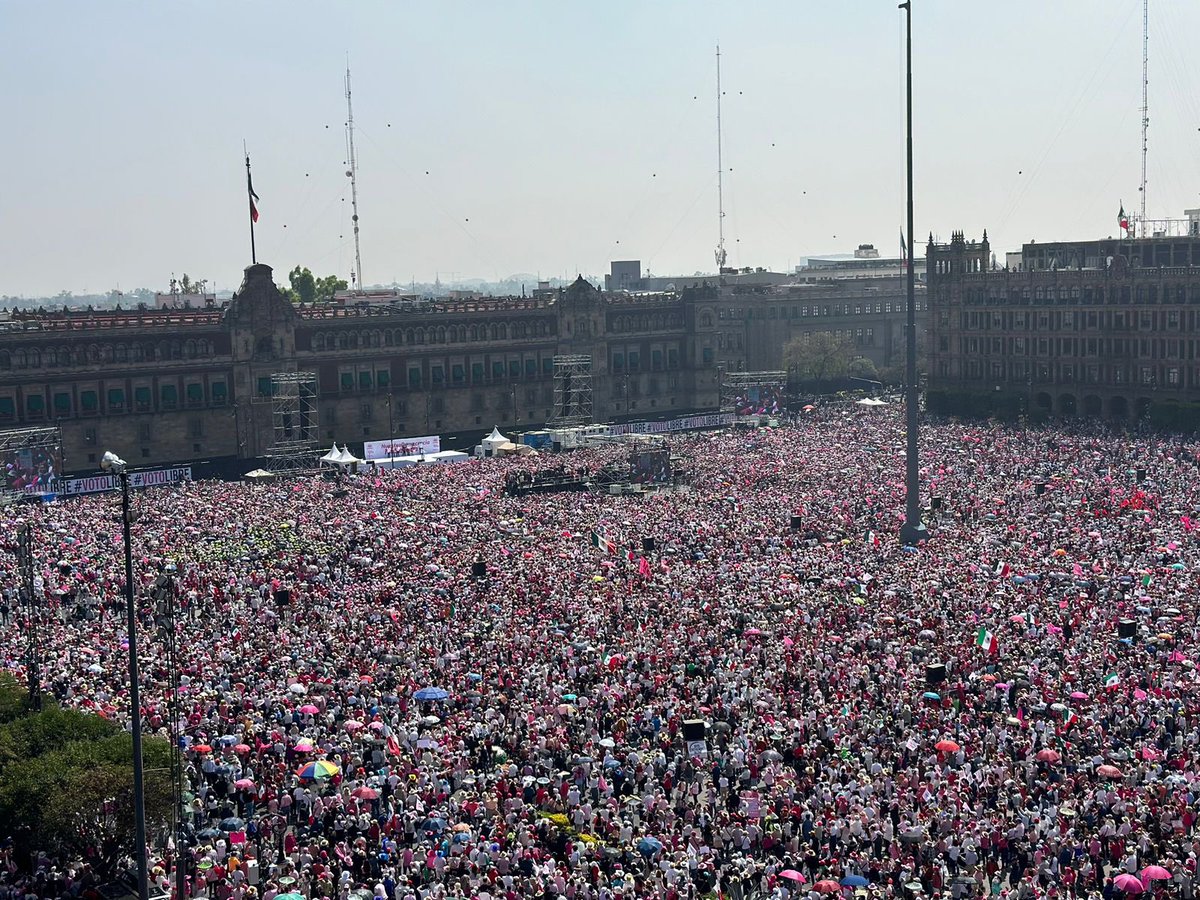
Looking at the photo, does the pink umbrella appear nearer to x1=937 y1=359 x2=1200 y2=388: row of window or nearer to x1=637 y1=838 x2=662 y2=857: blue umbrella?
x1=637 y1=838 x2=662 y2=857: blue umbrella

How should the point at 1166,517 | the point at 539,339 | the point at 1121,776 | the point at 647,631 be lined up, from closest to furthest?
the point at 1121,776 → the point at 647,631 → the point at 1166,517 → the point at 539,339

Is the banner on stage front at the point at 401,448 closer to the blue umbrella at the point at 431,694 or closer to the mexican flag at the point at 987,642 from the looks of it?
the blue umbrella at the point at 431,694

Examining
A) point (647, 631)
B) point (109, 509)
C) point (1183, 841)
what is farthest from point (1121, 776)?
point (109, 509)

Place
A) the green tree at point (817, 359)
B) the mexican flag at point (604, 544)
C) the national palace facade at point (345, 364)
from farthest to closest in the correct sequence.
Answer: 1. the green tree at point (817, 359)
2. the national palace facade at point (345, 364)
3. the mexican flag at point (604, 544)

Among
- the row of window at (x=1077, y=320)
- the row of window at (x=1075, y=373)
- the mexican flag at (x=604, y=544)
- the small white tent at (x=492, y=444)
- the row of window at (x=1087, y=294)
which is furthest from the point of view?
the row of window at (x=1077, y=320)

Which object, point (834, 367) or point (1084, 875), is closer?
point (1084, 875)

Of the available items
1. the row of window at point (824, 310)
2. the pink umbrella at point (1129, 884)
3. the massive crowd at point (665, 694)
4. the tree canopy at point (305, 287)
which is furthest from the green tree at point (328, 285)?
the pink umbrella at point (1129, 884)

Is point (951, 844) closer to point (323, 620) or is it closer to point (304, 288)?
point (323, 620)
